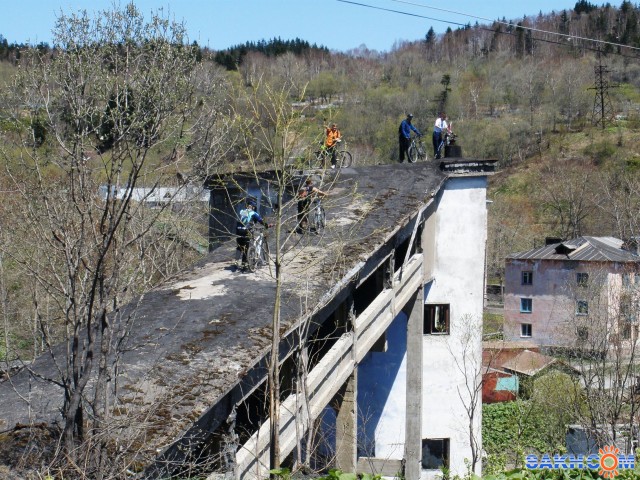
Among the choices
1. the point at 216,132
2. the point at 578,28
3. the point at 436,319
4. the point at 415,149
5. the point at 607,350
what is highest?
the point at 578,28

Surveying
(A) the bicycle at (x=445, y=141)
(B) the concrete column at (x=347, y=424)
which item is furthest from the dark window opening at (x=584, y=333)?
(B) the concrete column at (x=347, y=424)

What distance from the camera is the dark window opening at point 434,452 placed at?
2406 centimetres

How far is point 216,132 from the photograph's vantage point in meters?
14.6

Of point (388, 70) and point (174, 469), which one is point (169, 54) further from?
point (388, 70)

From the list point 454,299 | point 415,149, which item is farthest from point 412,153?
point 454,299

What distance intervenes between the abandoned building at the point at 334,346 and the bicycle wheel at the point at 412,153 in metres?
1.21

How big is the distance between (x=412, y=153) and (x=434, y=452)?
7.92 m

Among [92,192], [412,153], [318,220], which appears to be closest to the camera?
[92,192]

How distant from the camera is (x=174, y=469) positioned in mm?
8586

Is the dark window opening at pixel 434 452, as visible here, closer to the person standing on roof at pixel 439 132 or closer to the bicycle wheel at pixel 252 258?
the person standing on roof at pixel 439 132

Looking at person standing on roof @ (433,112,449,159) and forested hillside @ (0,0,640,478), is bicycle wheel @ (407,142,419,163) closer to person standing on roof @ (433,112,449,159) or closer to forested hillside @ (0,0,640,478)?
person standing on roof @ (433,112,449,159)

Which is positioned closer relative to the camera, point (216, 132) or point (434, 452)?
point (216, 132)

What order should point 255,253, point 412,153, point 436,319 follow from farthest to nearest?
point 412,153 → point 436,319 → point 255,253

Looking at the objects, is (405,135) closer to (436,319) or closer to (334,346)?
(436,319)
